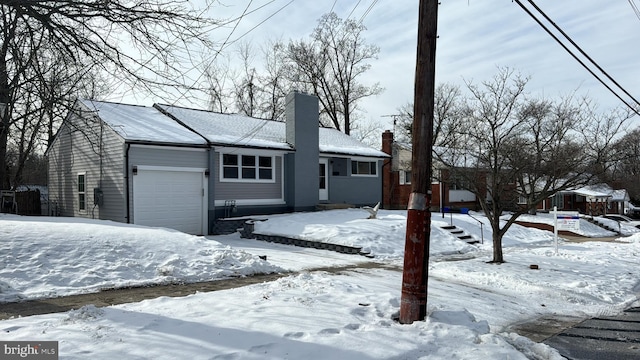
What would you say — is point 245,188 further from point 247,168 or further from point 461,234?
point 461,234

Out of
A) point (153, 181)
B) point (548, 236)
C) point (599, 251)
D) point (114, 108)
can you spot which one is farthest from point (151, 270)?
point (548, 236)

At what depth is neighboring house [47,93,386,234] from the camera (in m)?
15.3

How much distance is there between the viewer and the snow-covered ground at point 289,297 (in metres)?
4.67

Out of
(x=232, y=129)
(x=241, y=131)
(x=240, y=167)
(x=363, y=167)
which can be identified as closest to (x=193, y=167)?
(x=240, y=167)

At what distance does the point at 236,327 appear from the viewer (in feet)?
16.9

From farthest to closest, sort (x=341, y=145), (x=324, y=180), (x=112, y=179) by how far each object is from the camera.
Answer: (x=341, y=145) < (x=324, y=180) < (x=112, y=179)

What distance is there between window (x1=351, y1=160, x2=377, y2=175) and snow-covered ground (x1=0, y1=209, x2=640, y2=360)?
9.06m

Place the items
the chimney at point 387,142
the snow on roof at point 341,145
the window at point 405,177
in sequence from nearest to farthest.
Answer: the snow on roof at point 341,145 → the chimney at point 387,142 → the window at point 405,177

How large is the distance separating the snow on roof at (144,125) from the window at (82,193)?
277 cm

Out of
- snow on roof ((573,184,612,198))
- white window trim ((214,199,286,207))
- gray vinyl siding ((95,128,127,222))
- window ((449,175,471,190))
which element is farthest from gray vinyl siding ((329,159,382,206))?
snow on roof ((573,184,612,198))

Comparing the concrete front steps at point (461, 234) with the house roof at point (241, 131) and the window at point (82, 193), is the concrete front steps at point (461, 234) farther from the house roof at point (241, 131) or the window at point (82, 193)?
the window at point (82, 193)

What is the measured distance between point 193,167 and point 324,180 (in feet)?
24.9

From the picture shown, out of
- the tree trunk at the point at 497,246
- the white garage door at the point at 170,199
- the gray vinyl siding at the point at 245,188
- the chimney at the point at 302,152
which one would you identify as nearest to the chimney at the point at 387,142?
the chimney at the point at 302,152

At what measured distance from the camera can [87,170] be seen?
1722 centimetres
